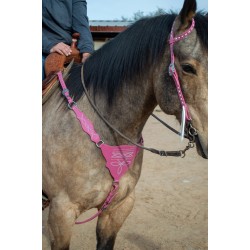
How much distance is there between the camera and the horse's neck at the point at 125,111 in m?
1.78

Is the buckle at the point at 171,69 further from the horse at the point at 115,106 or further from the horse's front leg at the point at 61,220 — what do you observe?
the horse's front leg at the point at 61,220

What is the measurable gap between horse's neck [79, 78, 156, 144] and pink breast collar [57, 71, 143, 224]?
42 mm

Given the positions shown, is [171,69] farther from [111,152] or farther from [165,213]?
[165,213]

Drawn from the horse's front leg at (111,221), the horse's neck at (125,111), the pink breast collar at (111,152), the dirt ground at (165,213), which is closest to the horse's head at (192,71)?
the horse's neck at (125,111)

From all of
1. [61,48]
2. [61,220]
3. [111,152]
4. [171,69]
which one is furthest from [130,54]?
[61,220]

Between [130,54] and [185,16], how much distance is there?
12.6 inches

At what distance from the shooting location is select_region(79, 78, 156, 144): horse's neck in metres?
1.78

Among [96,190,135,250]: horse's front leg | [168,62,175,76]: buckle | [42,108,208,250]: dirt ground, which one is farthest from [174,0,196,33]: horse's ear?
[42,108,208,250]: dirt ground

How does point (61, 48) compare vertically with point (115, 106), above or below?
above

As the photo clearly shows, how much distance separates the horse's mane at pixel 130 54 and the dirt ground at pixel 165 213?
38.4 inches

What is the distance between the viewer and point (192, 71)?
1552mm

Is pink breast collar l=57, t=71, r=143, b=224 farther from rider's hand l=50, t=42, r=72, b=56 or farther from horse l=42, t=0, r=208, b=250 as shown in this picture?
rider's hand l=50, t=42, r=72, b=56
